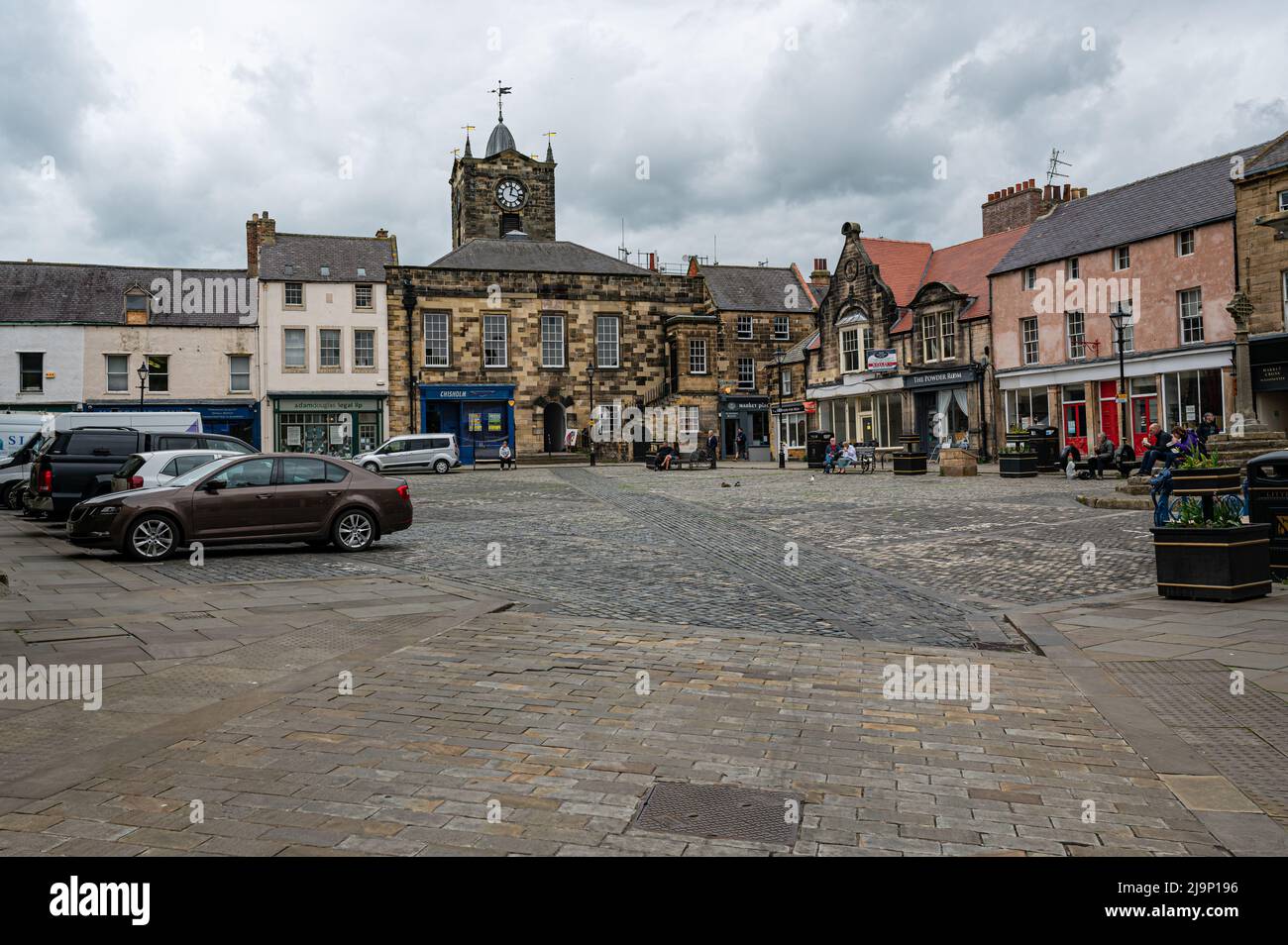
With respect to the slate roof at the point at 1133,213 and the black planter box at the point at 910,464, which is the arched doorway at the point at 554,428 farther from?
the black planter box at the point at 910,464

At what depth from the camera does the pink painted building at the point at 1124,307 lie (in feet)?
101

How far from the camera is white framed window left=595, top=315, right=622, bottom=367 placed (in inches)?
2088

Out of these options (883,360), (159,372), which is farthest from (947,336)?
(159,372)

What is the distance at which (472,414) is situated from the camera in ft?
166

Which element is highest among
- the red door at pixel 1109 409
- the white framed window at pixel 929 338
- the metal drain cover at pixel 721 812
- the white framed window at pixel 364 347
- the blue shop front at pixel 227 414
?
the white framed window at pixel 364 347

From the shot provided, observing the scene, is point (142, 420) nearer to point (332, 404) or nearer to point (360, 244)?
point (332, 404)

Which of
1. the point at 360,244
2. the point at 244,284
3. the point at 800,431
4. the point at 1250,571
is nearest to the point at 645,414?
the point at 800,431

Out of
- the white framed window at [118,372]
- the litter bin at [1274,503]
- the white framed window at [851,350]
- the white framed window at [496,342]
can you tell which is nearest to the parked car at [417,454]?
the white framed window at [496,342]

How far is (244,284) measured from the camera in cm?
4728

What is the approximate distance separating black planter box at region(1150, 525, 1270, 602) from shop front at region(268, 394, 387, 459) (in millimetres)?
41751

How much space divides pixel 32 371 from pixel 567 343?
25187 mm

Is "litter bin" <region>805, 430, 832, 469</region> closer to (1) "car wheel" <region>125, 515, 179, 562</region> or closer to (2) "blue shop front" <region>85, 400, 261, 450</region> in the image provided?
(2) "blue shop front" <region>85, 400, 261, 450</region>

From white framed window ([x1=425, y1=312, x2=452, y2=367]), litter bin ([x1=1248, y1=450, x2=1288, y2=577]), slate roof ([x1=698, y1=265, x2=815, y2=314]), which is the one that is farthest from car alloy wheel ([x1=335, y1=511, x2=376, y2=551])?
slate roof ([x1=698, y1=265, x2=815, y2=314])

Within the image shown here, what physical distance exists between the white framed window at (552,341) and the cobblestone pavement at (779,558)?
97.8ft
